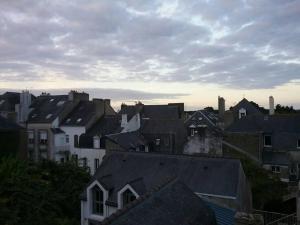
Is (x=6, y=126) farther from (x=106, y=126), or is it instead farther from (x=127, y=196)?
(x=127, y=196)

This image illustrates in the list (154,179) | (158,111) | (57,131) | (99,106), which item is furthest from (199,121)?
(154,179)

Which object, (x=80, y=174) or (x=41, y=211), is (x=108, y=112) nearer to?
(x=80, y=174)

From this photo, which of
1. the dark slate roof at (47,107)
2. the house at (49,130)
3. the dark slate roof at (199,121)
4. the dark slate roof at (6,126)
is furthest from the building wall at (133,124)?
the dark slate roof at (6,126)

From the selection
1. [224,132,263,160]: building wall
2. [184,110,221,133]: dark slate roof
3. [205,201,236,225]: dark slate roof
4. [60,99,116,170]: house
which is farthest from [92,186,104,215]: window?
[184,110,221,133]: dark slate roof

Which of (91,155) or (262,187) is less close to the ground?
(91,155)

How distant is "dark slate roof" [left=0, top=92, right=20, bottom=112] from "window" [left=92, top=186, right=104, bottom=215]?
32855mm

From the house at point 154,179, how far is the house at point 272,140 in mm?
15726

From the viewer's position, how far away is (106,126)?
4562cm

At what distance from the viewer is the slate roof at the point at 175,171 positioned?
2155 centimetres

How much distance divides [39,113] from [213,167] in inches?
1326

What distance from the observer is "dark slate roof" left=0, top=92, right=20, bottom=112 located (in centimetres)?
5338

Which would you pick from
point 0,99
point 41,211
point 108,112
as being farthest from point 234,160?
point 0,99

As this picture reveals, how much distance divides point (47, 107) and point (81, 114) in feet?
19.3

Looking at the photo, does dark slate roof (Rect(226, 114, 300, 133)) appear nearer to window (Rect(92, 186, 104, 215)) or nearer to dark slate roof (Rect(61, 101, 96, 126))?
dark slate roof (Rect(61, 101, 96, 126))
